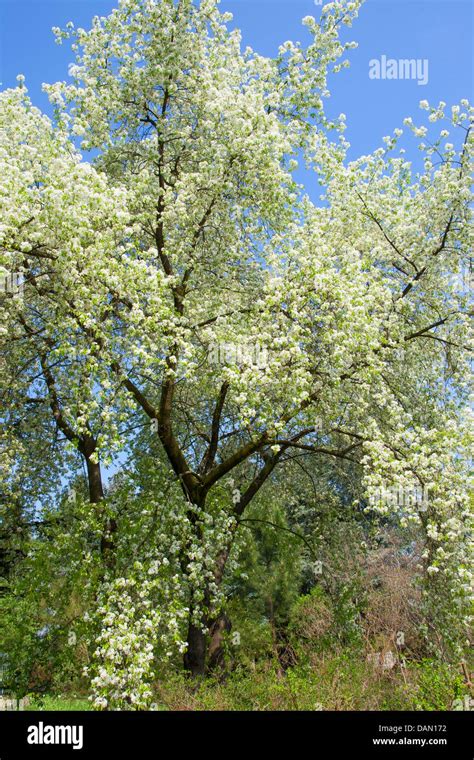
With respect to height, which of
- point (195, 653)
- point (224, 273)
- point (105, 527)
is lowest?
point (195, 653)

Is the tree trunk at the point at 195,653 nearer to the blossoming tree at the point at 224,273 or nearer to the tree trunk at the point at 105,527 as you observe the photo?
the blossoming tree at the point at 224,273

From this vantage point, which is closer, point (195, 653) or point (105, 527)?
point (105, 527)

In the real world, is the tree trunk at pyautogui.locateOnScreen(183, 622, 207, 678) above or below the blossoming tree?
below

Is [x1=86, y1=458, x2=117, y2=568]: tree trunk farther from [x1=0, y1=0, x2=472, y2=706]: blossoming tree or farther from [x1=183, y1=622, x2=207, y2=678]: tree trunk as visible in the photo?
[x1=183, y1=622, x2=207, y2=678]: tree trunk

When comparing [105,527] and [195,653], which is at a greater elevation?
[105,527]

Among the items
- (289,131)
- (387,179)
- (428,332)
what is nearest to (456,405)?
(428,332)

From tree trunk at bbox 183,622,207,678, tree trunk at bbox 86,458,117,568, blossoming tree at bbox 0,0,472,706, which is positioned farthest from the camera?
tree trunk at bbox 183,622,207,678

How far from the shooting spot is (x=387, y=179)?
14.2 metres

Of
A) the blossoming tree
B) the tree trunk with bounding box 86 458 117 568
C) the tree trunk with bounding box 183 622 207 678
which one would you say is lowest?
the tree trunk with bounding box 183 622 207 678

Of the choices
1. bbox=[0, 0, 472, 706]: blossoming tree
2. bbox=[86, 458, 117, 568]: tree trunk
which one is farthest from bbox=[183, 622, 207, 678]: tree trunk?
bbox=[86, 458, 117, 568]: tree trunk

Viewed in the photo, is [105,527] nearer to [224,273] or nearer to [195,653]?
[195,653]

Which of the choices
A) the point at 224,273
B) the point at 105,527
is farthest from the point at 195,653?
the point at 224,273

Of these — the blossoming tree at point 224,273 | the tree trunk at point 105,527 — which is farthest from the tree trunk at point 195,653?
the tree trunk at point 105,527
